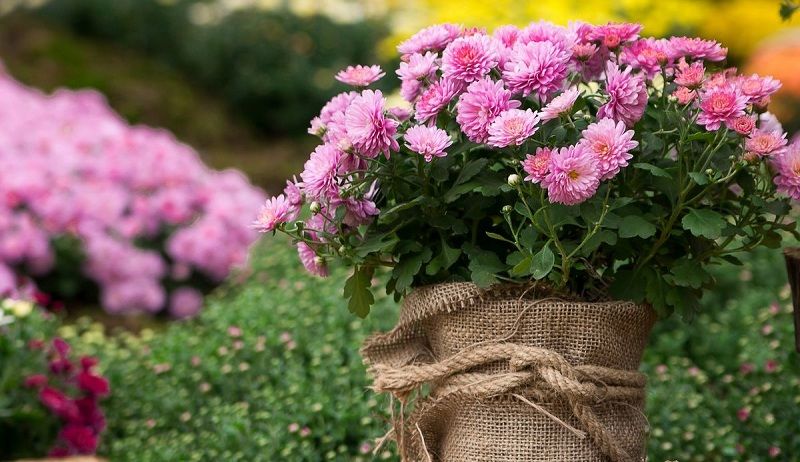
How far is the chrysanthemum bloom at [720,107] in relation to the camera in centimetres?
159

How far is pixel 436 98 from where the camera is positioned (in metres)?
1.67

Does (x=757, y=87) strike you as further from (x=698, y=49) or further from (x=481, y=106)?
(x=481, y=106)

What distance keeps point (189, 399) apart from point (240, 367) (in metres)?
0.23

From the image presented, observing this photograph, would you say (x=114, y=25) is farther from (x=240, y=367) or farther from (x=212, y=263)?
(x=240, y=367)

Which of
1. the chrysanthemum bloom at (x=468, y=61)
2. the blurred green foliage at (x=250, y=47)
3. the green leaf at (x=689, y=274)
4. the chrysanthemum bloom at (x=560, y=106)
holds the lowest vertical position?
the green leaf at (x=689, y=274)

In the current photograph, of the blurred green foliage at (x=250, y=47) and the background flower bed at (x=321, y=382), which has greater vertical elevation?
the blurred green foliage at (x=250, y=47)

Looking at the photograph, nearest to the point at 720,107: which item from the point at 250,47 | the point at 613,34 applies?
the point at 613,34

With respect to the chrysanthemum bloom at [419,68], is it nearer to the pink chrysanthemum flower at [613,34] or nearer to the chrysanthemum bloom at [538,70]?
the chrysanthemum bloom at [538,70]

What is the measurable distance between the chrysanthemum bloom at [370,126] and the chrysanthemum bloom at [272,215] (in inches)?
6.7

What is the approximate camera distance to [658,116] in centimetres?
171

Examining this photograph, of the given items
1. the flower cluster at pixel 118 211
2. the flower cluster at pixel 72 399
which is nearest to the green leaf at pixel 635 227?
the flower cluster at pixel 72 399

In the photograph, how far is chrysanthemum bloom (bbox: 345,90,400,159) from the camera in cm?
161

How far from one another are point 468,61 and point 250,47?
708 cm

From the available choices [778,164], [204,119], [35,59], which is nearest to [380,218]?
[778,164]
